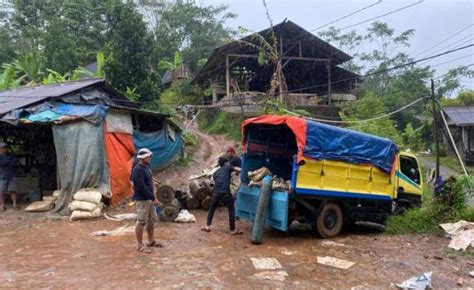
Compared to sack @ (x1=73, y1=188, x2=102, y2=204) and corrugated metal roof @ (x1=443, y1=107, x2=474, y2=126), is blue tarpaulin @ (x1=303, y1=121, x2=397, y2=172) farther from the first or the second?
corrugated metal roof @ (x1=443, y1=107, x2=474, y2=126)

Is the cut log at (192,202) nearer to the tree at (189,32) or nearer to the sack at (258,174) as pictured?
the sack at (258,174)

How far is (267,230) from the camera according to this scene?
9312 mm

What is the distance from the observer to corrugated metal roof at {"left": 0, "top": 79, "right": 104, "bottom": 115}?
504 inches

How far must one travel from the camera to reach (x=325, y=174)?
838 centimetres

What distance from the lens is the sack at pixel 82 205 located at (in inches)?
418

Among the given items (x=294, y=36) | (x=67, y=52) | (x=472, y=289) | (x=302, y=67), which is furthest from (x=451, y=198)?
(x=67, y=52)

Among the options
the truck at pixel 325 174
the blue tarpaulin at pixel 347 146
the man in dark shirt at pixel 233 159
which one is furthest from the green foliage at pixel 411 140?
the man in dark shirt at pixel 233 159

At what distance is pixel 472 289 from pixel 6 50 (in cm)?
3748

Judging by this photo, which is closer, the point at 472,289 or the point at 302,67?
the point at 472,289

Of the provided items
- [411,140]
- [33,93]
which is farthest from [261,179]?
[411,140]

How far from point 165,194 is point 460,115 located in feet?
78.6

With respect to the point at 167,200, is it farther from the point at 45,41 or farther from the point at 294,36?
the point at 45,41

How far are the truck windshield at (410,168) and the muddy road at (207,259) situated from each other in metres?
1.76

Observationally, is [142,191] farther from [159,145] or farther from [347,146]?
[159,145]
